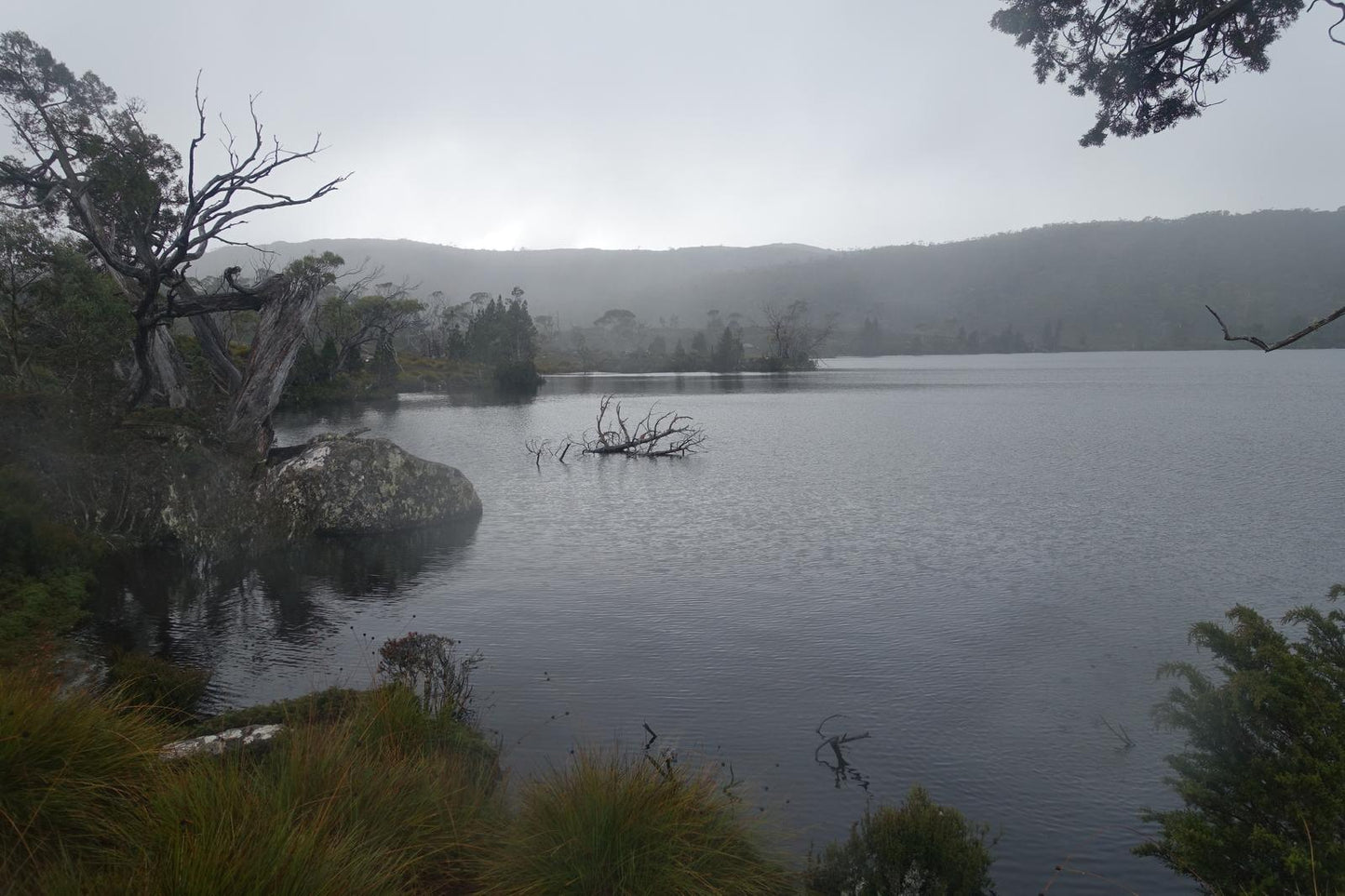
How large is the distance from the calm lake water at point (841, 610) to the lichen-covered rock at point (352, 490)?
2.39ft

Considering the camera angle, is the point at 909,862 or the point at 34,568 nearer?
the point at 909,862

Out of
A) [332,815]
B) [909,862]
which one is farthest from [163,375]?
[909,862]

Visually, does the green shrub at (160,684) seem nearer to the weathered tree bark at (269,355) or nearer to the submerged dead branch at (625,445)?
the weathered tree bark at (269,355)

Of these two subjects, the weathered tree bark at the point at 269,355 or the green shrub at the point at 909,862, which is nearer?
the green shrub at the point at 909,862

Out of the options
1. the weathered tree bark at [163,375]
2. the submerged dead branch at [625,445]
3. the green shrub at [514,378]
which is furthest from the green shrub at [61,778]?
the green shrub at [514,378]

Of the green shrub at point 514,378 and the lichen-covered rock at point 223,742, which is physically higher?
the green shrub at point 514,378

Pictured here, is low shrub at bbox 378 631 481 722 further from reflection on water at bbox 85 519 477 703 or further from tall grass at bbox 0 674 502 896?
tall grass at bbox 0 674 502 896

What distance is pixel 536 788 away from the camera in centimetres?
511

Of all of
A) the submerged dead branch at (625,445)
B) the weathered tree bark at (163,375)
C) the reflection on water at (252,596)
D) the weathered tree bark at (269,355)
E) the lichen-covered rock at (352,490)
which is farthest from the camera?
the submerged dead branch at (625,445)

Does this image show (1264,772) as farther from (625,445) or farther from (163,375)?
(625,445)

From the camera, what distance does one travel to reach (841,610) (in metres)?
11.4

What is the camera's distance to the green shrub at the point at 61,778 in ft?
12.7

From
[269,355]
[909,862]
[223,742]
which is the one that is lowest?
[909,862]

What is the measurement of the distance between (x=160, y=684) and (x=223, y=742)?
8.55ft
